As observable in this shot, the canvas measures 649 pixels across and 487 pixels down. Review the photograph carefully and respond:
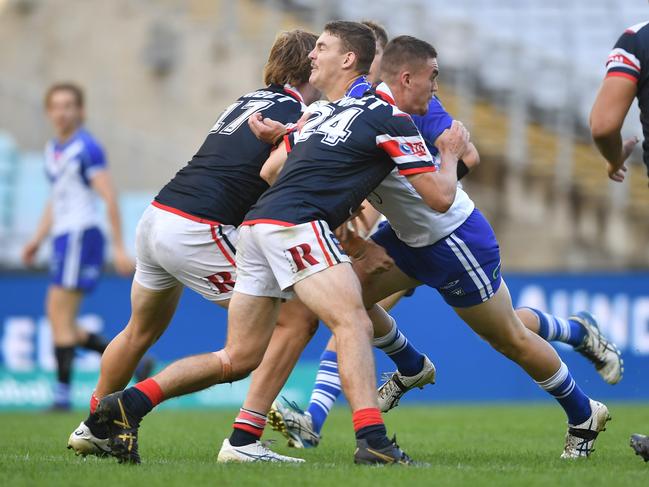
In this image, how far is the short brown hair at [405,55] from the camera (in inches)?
245

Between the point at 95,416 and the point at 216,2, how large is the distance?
13.5m

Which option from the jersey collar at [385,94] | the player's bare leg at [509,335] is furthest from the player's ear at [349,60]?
the player's bare leg at [509,335]

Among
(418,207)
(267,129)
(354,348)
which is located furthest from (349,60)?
(354,348)

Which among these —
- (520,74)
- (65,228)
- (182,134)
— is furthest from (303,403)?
(520,74)

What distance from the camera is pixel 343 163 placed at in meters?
5.79

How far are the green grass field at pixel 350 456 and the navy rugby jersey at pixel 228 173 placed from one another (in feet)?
4.41

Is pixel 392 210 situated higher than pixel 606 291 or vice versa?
pixel 392 210

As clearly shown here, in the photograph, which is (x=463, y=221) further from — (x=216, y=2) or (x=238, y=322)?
(x=216, y=2)

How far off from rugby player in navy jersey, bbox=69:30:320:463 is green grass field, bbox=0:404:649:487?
451 mm

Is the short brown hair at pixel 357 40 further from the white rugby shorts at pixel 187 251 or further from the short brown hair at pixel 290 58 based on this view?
the white rugby shorts at pixel 187 251

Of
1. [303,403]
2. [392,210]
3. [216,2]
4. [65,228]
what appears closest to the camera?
[392,210]

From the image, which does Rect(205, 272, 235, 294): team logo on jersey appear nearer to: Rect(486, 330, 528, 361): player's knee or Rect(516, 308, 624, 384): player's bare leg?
Rect(486, 330, 528, 361): player's knee

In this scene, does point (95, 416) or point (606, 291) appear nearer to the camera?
point (95, 416)

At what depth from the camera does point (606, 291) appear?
12.8 metres
